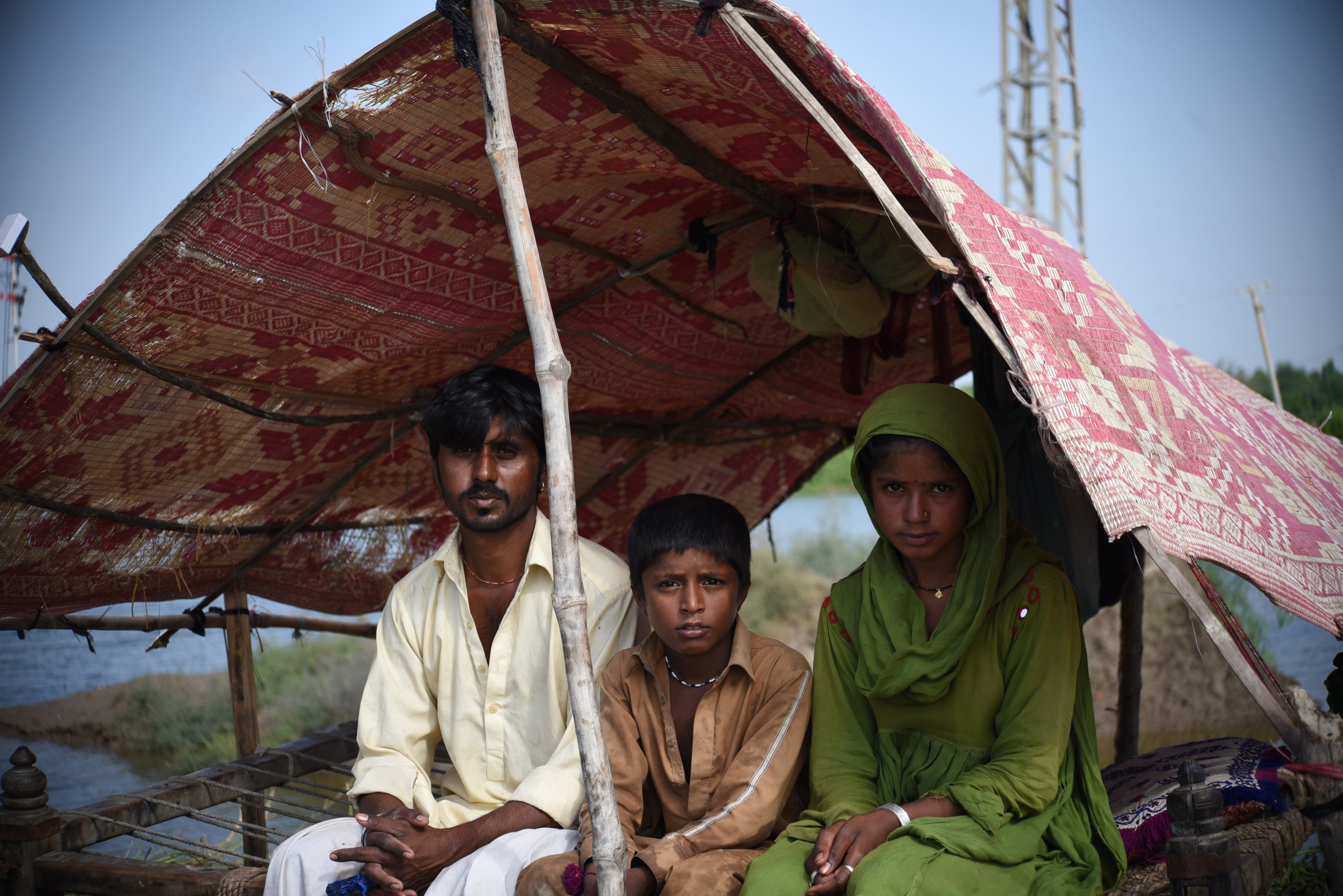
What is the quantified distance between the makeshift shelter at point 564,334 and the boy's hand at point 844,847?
2.58ft

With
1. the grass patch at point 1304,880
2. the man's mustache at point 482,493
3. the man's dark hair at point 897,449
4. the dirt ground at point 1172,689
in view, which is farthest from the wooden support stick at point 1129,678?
the dirt ground at point 1172,689

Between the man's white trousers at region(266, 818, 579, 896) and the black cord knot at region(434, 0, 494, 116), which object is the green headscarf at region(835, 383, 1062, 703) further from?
the black cord knot at region(434, 0, 494, 116)

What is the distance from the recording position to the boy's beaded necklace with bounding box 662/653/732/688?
250cm

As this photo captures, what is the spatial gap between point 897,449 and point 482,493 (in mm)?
1149

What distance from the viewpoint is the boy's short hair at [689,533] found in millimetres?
2461

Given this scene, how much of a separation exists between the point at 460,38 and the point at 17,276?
3.11 metres

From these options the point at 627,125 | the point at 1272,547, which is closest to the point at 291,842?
the point at 627,125

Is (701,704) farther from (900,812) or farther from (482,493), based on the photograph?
(482,493)

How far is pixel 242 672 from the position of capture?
4.41 meters

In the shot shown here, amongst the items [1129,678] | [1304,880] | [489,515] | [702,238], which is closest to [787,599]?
[1129,678]

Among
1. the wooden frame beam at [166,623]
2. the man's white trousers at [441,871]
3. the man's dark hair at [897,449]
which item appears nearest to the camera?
the man's white trousers at [441,871]

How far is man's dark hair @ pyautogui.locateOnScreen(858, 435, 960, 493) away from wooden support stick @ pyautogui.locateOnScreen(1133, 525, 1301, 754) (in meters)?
0.55

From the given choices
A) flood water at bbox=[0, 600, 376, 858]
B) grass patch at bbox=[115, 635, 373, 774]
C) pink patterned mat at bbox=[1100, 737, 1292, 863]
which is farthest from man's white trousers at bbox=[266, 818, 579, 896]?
grass patch at bbox=[115, 635, 373, 774]

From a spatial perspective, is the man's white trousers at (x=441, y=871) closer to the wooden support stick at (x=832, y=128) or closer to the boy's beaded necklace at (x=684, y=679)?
the boy's beaded necklace at (x=684, y=679)
